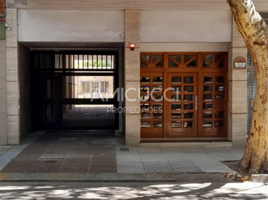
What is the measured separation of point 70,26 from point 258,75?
19.6 ft

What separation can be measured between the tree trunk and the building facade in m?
3.17

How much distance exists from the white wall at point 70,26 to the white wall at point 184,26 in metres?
0.90

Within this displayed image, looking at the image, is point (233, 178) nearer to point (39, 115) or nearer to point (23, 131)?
point (23, 131)

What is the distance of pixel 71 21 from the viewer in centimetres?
1054

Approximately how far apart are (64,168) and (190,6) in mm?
6338

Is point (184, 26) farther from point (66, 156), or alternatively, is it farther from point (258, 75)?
point (66, 156)

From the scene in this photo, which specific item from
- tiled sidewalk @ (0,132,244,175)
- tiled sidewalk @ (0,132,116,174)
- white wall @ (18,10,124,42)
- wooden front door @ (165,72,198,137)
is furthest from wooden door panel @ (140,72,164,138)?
white wall @ (18,10,124,42)

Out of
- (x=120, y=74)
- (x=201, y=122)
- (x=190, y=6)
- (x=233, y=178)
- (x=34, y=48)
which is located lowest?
(x=233, y=178)

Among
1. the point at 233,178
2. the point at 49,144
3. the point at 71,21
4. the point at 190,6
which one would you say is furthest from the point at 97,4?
the point at 233,178

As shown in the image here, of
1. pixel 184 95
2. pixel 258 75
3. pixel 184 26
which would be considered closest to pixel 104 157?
pixel 184 95

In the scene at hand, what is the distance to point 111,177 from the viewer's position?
24.2ft

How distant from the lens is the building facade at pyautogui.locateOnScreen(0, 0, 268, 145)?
10.5 meters

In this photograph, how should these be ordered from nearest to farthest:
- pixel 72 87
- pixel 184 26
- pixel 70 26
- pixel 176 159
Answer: pixel 176 159, pixel 70 26, pixel 184 26, pixel 72 87

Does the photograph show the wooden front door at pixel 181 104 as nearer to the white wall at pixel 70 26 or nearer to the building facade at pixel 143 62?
the building facade at pixel 143 62
